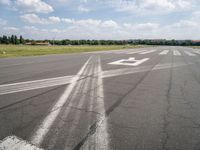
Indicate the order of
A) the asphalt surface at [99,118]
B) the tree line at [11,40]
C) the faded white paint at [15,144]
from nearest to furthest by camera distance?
the faded white paint at [15,144] → the asphalt surface at [99,118] → the tree line at [11,40]

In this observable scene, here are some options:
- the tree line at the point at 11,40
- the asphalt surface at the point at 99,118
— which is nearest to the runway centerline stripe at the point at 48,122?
the asphalt surface at the point at 99,118

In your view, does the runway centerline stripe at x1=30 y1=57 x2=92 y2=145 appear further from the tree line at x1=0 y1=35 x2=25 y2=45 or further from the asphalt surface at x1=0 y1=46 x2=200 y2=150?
the tree line at x1=0 y1=35 x2=25 y2=45

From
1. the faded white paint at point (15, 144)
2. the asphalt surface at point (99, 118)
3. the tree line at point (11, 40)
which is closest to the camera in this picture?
the faded white paint at point (15, 144)

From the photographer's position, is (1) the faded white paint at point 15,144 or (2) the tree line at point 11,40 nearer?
(1) the faded white paint at point 15,144

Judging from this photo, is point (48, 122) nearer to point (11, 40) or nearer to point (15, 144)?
point (15, 144)

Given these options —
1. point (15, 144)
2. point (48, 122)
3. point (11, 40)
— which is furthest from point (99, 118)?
point (11, 40)

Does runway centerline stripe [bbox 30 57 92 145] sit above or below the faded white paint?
above

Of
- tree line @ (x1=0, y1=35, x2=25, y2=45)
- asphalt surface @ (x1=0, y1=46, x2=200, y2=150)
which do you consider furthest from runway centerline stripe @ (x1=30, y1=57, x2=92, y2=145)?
tree line @ (x1=0, y1=35, x2=25, y2=45)

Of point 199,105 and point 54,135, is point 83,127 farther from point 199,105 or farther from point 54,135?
point 199,105

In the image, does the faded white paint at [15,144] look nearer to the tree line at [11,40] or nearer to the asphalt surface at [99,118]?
the asphalt surface at [99,118]

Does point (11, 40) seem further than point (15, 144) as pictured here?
Yes

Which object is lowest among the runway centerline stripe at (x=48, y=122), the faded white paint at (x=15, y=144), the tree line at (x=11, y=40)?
the faded white paint at (x=15, y=144)

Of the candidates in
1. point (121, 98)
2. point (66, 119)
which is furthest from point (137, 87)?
point (66, 119)

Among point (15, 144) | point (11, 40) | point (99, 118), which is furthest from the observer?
point (11, 40)
